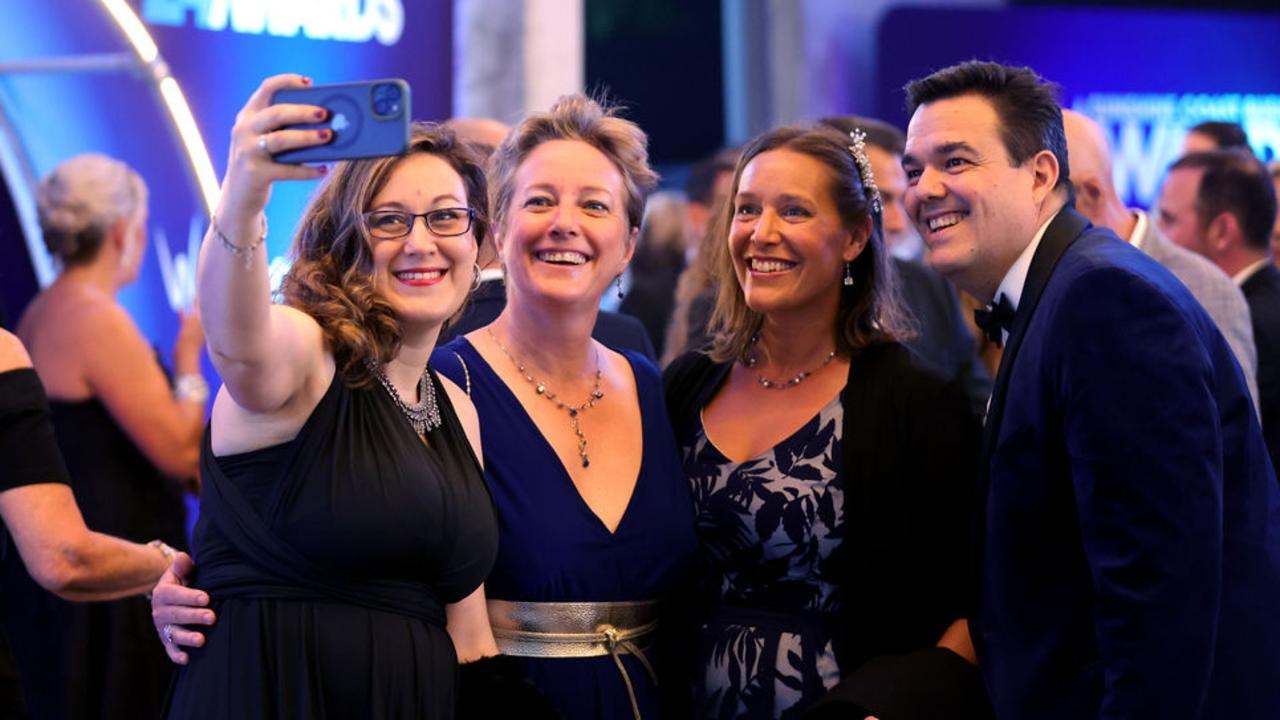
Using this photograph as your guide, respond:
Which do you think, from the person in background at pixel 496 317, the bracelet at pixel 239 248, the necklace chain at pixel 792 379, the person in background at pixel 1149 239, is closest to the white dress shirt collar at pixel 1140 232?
the person in background at pixel 1149 239

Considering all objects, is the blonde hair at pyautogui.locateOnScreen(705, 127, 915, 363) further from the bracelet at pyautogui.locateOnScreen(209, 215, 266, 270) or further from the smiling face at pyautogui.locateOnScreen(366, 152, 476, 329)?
the bracelet at pyautogui.locateOnScreen(209, 215, 266, 270)

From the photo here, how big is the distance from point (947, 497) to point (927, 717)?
42 cm

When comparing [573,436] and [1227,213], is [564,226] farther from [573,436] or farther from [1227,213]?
[1227,213]

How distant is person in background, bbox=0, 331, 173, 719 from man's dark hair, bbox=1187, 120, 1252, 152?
4.45 metres

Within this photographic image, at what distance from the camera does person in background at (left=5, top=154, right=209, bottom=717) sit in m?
3.60

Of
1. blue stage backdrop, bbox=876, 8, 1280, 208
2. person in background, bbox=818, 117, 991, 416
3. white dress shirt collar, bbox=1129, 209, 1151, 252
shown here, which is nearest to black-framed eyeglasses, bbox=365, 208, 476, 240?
white dress shirt collar, bbox=1129, 209, 1151, 252

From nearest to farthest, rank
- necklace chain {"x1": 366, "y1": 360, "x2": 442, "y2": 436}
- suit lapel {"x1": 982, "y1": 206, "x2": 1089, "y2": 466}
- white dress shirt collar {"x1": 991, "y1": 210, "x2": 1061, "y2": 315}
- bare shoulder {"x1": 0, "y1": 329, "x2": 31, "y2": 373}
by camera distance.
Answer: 1. necklace chain {"x1": 366, "y1": 360, "x2": 442, "y2": 436}
2. suit lapel {"x1": 982, "y1": 206, "x2": 1089, "y2": 466}
3. white dress shirt collar {"x1": 991, "y1": 210, "x2": 1061, "y2": 315}
4. bare shoulder {"x1": 0, "y1": 329, "x2": 31, "y2": 373}

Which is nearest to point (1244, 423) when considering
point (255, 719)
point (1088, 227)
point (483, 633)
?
point (1088, 227)

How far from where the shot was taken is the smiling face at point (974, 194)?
253 cm

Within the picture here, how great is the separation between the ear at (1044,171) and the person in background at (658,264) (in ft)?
9.46

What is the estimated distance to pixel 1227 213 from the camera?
4.63 m

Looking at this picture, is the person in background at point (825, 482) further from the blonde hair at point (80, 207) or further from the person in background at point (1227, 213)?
the person in background at point (1227, 213)

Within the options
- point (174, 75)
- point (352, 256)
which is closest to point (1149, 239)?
point (352, 256)

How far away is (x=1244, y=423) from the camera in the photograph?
7.52 ft
